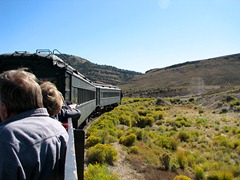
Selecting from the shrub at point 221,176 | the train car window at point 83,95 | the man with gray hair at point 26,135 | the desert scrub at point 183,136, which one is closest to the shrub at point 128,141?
the train car window at point 83,95

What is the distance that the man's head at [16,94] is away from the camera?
183cm

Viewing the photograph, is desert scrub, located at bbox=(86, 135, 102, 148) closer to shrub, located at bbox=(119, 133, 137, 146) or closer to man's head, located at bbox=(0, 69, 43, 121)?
shrub, located at bbox=(119, 133, 137, 146)

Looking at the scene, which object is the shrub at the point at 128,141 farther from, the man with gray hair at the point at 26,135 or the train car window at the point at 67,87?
the man with gray hair at the point at 26,135

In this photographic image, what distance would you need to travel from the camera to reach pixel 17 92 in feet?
5.99

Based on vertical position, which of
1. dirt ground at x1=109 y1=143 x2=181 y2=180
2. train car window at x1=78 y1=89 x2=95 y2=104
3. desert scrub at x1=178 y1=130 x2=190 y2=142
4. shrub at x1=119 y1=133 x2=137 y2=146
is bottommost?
desert scrub at x1=178 y1=130 x2=190 y2=142

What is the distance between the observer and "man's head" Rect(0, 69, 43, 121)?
183 centimetres

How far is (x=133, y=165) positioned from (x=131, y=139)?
323cm

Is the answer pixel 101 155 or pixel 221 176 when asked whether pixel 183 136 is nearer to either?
pixel 221 176

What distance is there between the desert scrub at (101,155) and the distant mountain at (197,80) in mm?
71507

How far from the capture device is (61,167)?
1954 millimetres

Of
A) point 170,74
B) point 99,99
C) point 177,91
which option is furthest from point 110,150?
point 170,74

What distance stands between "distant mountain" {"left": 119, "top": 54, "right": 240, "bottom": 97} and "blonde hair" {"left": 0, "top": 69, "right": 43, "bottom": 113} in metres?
79.0

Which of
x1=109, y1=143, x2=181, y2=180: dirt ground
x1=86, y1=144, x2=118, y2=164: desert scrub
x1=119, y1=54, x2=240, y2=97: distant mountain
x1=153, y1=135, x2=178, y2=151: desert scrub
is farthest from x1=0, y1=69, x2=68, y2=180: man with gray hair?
x1=119, y1=54, x2=240, y2=97: distant mountain

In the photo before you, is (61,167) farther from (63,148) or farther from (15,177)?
(15,177)
